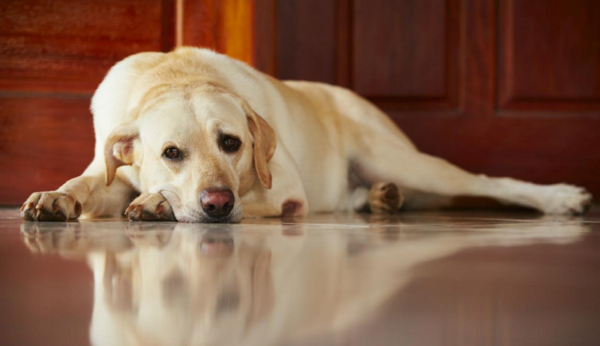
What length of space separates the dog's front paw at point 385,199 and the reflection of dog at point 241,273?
1.14 m

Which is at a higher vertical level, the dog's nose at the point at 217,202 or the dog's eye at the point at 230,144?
the dog's eye at the point at 230,144

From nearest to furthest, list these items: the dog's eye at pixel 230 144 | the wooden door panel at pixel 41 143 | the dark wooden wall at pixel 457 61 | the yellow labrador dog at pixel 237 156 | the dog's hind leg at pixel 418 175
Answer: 1. the yellow labrador dog at pixel 237 156
2. the dog's eye at pixel 230 144
3. the dog's hind leg at pixel 418 175
4. the wooden door panel at pixel 41 143
5. the dark wooden wall at pixel 457 61

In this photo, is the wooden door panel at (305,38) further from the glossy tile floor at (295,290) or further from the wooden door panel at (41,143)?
the glossy tile floor at (295,290)

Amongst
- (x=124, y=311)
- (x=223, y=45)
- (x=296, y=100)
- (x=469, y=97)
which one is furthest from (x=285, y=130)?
(x=124, y=311)

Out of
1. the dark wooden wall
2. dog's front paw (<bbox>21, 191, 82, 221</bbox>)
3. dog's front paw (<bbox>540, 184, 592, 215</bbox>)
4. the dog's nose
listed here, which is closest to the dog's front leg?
dog's front paw (<bbox>21, 191, 82, 221</bbox>)

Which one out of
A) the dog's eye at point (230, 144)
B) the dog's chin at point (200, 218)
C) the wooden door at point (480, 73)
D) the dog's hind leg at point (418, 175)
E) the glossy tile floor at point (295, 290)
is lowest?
the glossy tile floor at point (295, 290)

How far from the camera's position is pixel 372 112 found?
3.53 meters

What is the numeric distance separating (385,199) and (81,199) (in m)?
1.44

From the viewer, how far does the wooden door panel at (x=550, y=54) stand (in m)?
4.05

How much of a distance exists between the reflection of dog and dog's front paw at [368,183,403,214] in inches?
44.8

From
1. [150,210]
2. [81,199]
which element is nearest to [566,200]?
[150,210]

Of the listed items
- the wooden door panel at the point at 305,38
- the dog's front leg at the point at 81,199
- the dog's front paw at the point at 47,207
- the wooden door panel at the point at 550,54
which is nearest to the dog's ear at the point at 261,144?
the dog's front leg at the point at 81,199

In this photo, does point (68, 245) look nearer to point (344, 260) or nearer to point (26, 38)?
point (344, 260)

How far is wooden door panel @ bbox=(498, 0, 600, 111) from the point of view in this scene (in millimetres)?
4051
